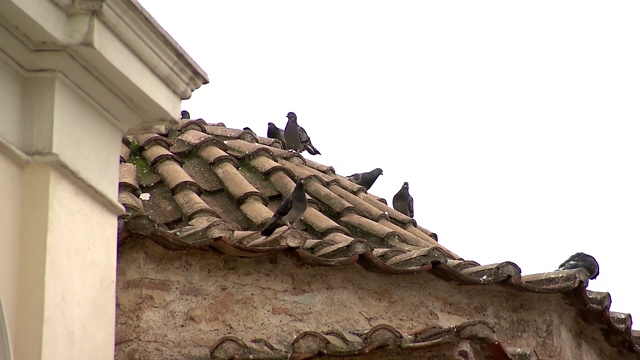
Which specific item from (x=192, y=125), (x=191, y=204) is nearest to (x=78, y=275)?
(x=191, y=204)

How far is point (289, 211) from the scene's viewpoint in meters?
7.91

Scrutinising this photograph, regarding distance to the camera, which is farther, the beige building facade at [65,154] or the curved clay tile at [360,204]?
the curved clay tile at [360,204]

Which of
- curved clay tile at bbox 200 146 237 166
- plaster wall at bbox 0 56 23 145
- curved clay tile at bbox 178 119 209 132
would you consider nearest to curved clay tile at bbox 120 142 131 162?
curved clay tile at bbox 200 146 237 166

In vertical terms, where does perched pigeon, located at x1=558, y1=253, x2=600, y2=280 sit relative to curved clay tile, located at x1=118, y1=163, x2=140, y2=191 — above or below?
below

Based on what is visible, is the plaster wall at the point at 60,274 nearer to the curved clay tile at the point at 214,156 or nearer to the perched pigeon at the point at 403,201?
the curved clay tile at the point at 214,156

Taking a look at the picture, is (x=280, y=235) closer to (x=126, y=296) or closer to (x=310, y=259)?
(x=310, y=259)

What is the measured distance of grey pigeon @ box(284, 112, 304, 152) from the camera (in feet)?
42.5

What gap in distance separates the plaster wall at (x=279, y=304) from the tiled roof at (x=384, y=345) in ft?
0.99

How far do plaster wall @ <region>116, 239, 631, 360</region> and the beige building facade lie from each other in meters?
2.14

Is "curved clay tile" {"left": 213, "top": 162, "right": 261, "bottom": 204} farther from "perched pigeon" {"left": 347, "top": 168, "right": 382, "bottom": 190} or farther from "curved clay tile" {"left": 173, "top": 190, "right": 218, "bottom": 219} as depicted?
"perched pigeon" {"left": 347, "top": 168, "right": 382, "bottom": 190}

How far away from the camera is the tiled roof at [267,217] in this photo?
23.9ft

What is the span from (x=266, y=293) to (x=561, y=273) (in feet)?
6.27

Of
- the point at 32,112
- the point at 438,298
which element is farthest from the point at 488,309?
the point at 32,112

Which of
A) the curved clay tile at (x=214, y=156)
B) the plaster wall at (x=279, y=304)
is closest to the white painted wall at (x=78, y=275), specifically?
the plaster wall at (x=279, y=304)
